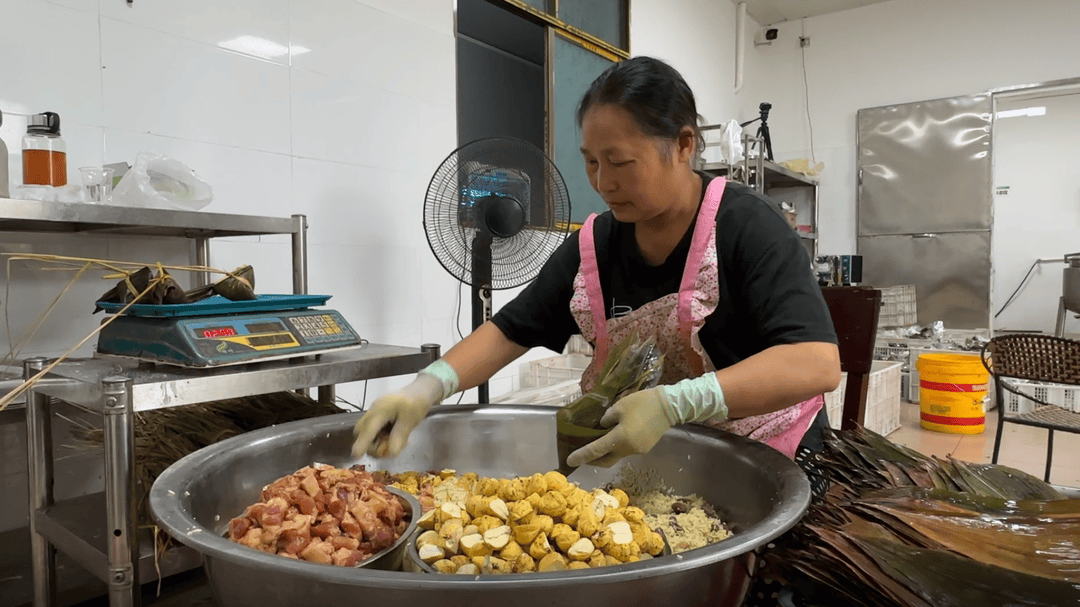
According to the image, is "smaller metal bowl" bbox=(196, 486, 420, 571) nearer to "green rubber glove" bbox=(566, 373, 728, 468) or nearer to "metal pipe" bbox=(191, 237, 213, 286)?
"green rubber glove" bbox=(566, 373, 728, 468)

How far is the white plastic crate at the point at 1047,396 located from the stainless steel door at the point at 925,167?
6.94ft

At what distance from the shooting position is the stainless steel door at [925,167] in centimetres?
605

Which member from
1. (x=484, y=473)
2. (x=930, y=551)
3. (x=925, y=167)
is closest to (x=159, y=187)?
(x=484, y=473)

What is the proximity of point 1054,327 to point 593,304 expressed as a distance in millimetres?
6803

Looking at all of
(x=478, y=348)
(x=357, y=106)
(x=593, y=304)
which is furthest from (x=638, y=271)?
(x=357, y=106)

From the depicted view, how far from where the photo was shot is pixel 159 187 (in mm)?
1646

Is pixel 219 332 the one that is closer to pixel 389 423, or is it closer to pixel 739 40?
pixel 389 423

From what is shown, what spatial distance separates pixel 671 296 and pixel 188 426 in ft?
4.11

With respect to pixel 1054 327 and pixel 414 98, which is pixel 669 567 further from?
pixel 1054 327

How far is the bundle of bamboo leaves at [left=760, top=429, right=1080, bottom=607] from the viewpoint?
57 cm

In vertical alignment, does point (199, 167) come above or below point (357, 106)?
below

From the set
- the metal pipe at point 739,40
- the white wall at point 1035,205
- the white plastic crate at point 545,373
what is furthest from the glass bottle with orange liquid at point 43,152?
the white wall at point 1035,205

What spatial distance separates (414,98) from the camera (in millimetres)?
2887

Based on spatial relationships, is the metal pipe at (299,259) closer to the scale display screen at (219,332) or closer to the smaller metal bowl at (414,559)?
the scale display screen at (219,332)
